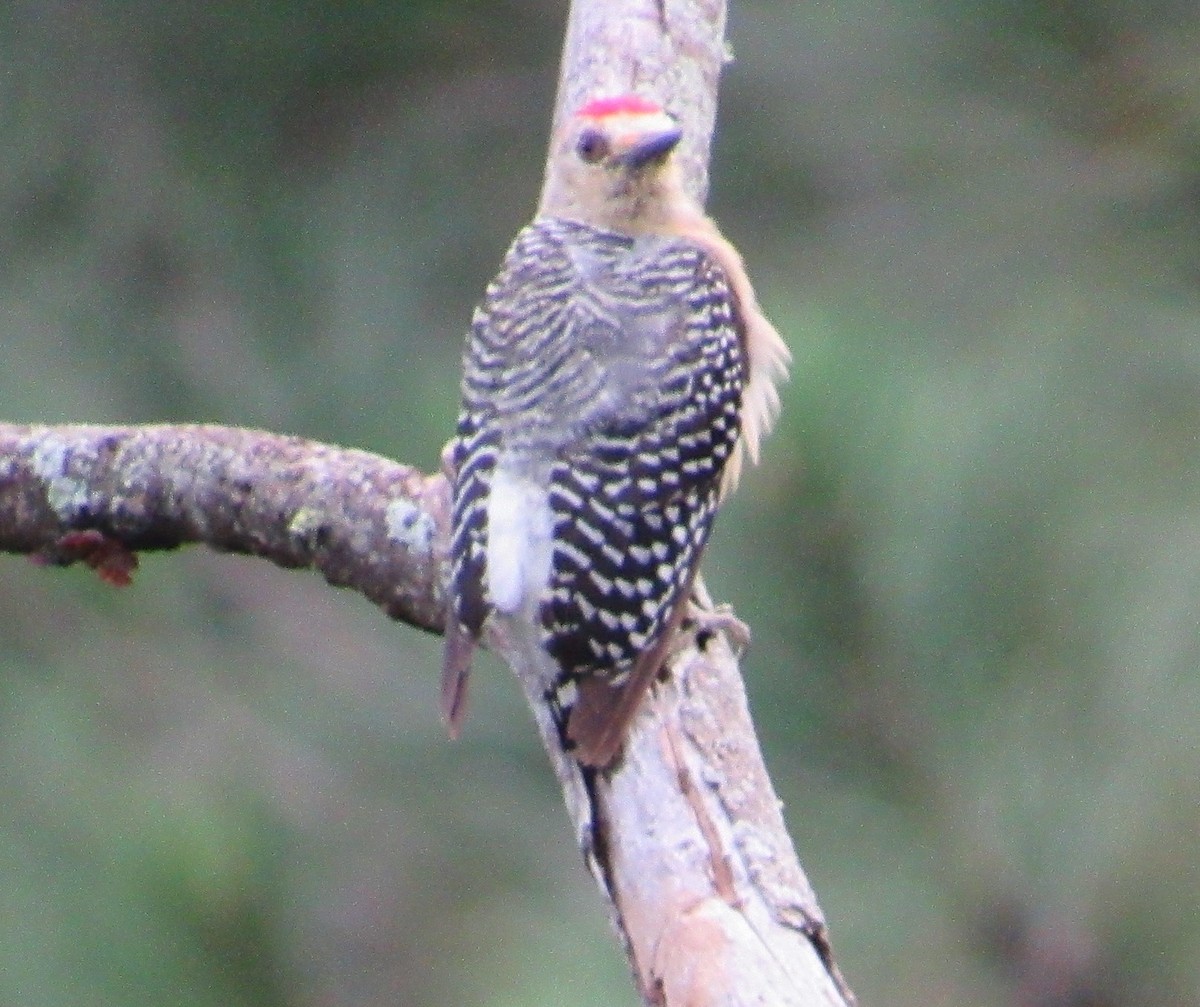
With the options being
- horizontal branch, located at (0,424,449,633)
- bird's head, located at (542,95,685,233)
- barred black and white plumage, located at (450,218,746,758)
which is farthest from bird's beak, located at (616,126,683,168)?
horizontal branch, located at (0,424,449,633)

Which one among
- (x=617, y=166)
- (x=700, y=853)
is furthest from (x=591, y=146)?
(x=700, y=853)

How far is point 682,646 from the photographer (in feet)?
11.8

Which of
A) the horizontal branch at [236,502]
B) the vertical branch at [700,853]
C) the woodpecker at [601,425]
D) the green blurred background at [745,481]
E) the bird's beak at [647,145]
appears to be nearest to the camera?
the vertical branch at [700,853]

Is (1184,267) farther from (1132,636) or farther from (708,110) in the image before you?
(708,110)

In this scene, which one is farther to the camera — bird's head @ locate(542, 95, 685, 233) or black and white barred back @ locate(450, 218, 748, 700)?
bird's head @ locate(542, 95, 685, 233)

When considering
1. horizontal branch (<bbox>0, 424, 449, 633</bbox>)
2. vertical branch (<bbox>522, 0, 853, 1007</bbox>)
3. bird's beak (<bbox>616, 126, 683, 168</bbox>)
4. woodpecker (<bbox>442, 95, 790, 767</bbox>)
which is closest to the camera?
vertical branch (<bbox>522, 0, 853, 1007</bbox>)

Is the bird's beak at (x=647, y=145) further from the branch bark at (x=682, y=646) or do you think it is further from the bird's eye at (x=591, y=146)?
the branch bark at (x=682, y=646)

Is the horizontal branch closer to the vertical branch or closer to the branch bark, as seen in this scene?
the branch bark

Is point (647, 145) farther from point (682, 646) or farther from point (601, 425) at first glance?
point (682, 646)

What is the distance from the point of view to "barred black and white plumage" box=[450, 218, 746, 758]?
11.3ft

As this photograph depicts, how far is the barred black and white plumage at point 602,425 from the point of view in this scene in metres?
3.46

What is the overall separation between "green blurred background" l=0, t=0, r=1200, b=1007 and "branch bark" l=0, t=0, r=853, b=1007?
1.02 metres

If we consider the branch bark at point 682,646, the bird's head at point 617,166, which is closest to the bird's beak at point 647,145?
the bird's head at point 617,166

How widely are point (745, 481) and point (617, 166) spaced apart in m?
1.65
